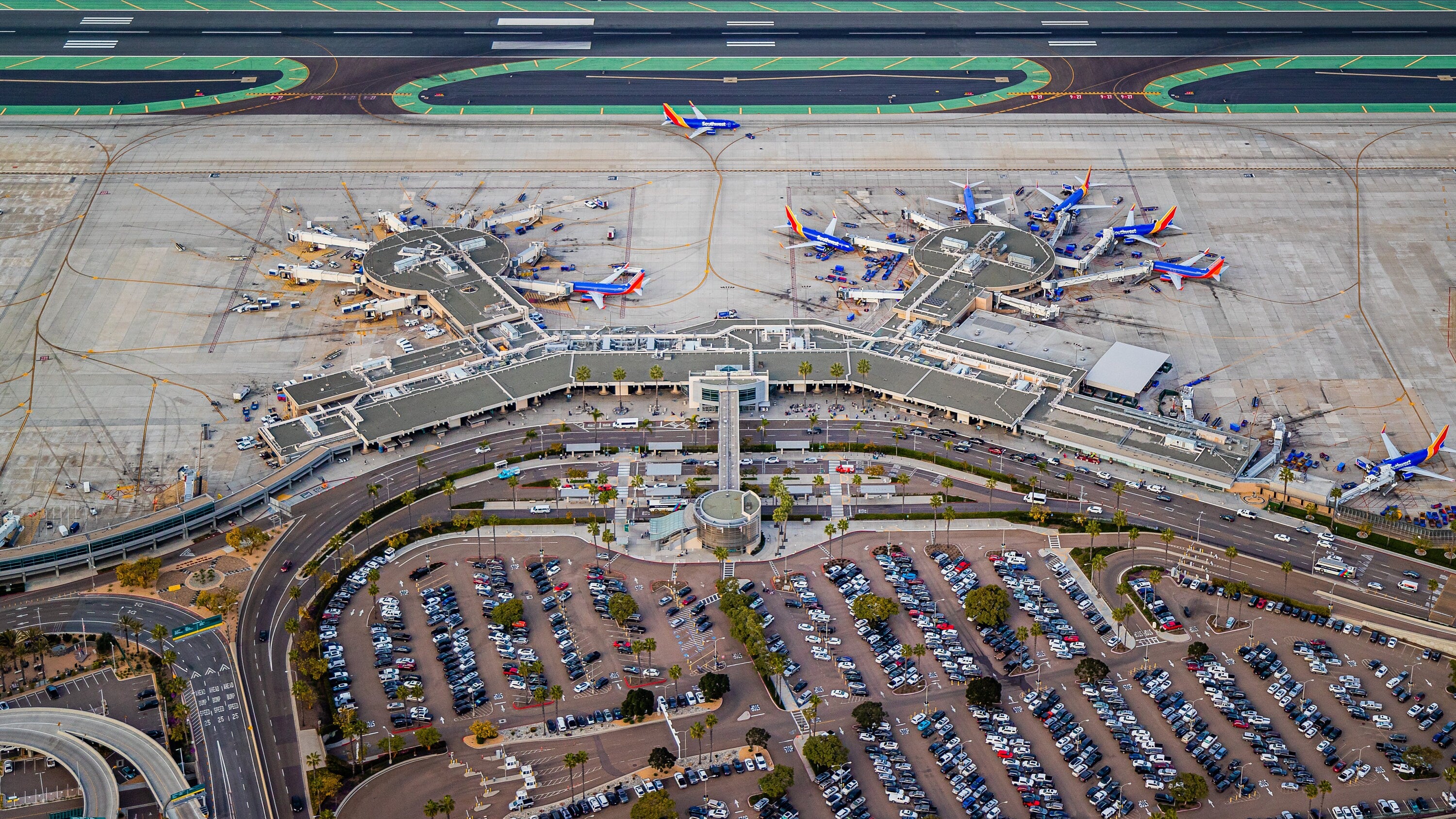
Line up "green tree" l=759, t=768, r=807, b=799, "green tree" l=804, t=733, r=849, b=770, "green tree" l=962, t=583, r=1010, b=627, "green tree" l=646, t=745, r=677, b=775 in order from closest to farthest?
"green tree" l=759, t=768, r=807, b=799 < "green tree" l=646, t=745, r=677, b=775 < "green tree" l=804, t=733, r=849, b=770 < "green tree" l=962, t=583, r=1010, b=627

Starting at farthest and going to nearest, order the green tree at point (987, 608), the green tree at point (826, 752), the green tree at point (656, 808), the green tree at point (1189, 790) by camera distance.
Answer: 1. the green tree at point (987, 608)
2. the green tree at point (826, 752)
3. the green tree at point (1189, 790)
4. the green tree at point (656, 808)

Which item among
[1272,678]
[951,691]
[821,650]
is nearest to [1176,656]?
[1272,678]

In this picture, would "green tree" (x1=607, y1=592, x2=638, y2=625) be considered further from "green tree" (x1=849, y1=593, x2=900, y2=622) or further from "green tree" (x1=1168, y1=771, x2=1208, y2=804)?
"green tree" (x1=1168, y1=771, x2=1208, y2=804)

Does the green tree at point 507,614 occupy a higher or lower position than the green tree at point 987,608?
higher

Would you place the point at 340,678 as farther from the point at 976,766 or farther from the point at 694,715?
the point at 976,766

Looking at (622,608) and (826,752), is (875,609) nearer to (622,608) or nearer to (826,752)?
(826,752)

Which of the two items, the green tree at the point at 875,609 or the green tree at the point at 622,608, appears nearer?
the green tree at the point at 622,608

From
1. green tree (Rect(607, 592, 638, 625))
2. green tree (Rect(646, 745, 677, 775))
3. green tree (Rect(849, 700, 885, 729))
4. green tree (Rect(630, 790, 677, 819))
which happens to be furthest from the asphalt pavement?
green tree (Rect(849, 700, 885, 729))

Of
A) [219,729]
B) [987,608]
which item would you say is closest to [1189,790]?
[987,608]

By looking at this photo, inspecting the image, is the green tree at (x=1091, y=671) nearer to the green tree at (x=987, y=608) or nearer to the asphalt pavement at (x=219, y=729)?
the green tree at (x=987, y=608)

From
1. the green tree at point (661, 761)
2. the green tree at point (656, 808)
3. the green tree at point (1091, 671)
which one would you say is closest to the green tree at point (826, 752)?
the green tree at point (661, 761)

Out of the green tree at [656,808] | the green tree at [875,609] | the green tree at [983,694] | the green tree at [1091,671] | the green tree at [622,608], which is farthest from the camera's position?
the green tree at [875,609]

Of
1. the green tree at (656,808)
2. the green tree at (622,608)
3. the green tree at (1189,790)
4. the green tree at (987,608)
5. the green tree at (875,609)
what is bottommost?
the green tree at (1189,790)

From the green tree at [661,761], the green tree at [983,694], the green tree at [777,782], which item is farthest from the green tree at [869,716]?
the green tree at [661,761]
